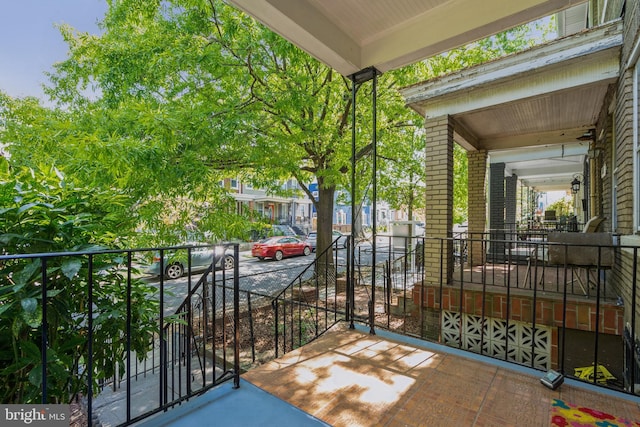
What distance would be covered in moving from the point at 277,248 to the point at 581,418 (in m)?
13.5

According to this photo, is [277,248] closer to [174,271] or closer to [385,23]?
[174,271]

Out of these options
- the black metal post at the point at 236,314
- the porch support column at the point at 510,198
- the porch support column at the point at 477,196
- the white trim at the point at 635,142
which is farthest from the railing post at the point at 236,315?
the porch support column at the point at 510,198

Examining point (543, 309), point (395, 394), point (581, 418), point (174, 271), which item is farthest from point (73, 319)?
point (174, 271)

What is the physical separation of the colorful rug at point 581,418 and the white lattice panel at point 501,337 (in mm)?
1612

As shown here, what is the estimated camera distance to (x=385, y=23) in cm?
272

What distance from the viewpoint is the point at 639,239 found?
2707mm

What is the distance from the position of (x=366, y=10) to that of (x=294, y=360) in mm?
2942

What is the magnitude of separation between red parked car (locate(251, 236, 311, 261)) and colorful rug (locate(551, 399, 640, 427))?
13.2 m

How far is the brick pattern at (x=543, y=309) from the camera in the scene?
10.2 feet

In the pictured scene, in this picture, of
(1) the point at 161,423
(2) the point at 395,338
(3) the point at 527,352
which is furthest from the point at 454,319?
(1) the point at 161,423

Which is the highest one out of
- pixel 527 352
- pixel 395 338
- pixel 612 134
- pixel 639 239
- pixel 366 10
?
pixel 366 10

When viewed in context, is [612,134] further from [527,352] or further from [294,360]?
[294,360]

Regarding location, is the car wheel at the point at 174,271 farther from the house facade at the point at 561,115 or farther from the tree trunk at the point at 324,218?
the house facade at the point at 561,115

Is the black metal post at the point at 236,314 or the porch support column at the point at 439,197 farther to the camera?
the porch support column at the point at 439,197
